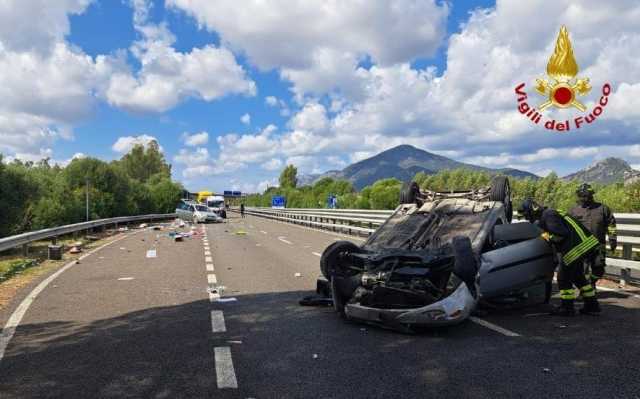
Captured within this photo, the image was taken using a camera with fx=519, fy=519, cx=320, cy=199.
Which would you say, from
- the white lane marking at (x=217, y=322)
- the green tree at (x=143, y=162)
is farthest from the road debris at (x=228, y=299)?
the green tree at (x=143, y=162)

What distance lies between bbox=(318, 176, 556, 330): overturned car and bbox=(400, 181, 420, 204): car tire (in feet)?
1.02

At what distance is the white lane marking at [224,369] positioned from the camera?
403cm

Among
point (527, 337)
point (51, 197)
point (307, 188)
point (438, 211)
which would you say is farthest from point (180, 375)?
point (307, 188)

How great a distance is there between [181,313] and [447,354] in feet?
11.4

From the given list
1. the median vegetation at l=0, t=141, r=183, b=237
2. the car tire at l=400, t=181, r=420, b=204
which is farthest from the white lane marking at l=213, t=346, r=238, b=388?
the median vegetation at l=0, t=141, r=183, b=237

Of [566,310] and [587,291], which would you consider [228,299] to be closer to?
[566,310]

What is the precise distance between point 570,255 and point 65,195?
26051 millimetres

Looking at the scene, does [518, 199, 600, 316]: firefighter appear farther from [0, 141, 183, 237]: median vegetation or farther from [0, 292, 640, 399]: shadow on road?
[0, 141, 183, 237]: median vegetation

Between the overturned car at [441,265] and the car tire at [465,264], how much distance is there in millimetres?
10

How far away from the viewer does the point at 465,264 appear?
548 centimetres

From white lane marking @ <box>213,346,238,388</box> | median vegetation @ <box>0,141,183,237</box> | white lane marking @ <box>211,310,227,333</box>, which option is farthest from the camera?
median vegetation @ <box>0,141,183,237</box>

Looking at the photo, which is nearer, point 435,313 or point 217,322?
point 435,313

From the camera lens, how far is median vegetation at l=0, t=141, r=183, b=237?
1833cm

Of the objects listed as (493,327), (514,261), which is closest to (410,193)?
(514,261)
